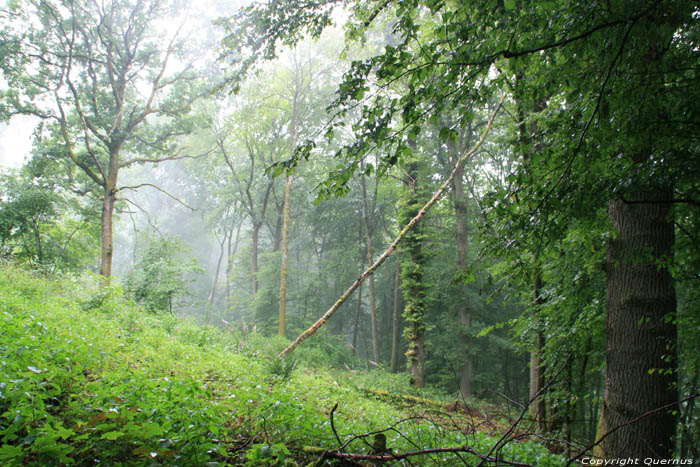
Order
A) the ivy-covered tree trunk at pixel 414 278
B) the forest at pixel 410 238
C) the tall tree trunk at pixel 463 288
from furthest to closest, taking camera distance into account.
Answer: the tall tree trunk at pixel 463 288, the ivy-covered tree trunk at pixel 414 278, the forest at pixel 410 238

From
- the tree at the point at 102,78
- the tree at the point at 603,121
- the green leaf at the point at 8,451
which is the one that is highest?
the tree at the point at 102,78

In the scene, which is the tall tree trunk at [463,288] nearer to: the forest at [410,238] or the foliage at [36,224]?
the forest at [410,238]

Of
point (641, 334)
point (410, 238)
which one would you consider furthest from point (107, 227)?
point (641, 334)

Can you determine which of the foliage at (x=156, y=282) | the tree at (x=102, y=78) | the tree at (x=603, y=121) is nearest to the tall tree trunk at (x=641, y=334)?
the tree at (x=603, y=121)

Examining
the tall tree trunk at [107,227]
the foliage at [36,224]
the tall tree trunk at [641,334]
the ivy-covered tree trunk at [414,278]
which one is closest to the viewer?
the tall tree trunk at [641,334]

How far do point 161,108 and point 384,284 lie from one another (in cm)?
1550

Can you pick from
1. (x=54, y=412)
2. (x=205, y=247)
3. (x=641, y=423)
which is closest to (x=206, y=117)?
(x=54, y=412)

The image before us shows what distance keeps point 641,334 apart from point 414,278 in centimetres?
868

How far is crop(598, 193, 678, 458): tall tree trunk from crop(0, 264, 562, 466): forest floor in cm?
77

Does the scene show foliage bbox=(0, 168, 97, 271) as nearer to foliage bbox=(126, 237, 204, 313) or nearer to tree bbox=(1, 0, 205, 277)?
tree bbox=(1, 0, 205, 277)

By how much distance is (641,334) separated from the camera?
117 inches

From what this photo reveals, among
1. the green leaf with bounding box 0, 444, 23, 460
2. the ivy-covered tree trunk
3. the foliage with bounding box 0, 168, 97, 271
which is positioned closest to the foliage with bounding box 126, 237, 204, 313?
the foliage with bounding box 0, 168, 97, 271

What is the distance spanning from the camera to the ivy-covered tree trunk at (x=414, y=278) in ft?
37.2

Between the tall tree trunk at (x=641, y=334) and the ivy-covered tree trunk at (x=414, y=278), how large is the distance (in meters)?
8.00
